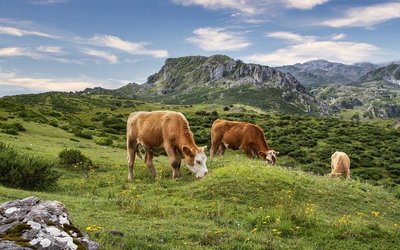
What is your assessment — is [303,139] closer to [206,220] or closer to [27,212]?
[206,220]

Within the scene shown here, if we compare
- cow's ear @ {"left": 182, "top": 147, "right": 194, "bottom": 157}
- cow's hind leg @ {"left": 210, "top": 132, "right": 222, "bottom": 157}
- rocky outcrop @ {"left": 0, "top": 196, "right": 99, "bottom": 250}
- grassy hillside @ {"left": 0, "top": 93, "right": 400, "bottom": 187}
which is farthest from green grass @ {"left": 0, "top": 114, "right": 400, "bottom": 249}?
grassy hillside @ {"left": 0, "top": 93, "right": 400, "bottom": 187}

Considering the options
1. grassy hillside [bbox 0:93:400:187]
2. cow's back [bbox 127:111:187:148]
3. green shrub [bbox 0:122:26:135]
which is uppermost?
cow's back [bbox 127:111:187:148]

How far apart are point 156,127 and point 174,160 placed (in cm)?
204

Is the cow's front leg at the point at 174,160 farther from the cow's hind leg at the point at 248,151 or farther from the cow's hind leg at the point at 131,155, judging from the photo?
the cow's hind leg at the point at 248,151

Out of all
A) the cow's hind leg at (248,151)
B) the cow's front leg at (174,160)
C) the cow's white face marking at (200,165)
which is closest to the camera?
the cow's white face marking at (200,165)

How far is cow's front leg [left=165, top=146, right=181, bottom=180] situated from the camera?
21344 millimetres

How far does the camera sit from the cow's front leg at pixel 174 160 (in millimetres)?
21344

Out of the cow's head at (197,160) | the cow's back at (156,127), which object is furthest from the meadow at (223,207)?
the cow's back at (156,127)

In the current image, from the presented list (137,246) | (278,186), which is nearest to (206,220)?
(137,246)

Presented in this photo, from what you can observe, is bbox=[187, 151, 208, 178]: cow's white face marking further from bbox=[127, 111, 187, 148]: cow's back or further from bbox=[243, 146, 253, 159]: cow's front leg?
bbox=[243, 146, 253, 159]: cow's front leg

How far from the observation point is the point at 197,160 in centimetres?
2048

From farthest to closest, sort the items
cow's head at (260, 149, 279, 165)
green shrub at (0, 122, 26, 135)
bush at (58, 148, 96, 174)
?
green shrub at (0, 122, 26, 135), cow's head at (260, 149, 279, 165), bush at (58, 148, 96, 174)

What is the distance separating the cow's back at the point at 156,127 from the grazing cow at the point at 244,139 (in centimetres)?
809

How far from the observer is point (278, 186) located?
19.2 meters
